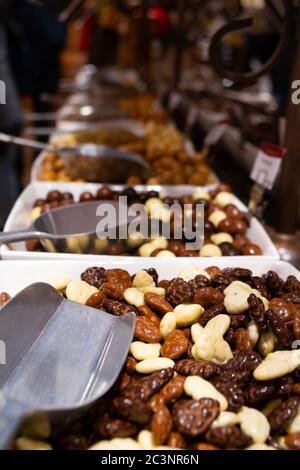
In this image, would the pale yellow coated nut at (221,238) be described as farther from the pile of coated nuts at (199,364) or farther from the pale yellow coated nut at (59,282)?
the pale yellow coated nut at (59,282)

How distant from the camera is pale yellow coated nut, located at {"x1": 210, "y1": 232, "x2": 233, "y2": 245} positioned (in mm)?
948

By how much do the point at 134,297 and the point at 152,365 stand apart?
142 millimetres

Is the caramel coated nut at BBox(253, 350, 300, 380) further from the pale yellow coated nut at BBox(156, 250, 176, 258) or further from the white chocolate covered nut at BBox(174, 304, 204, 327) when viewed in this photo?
the pale yellow coated nut at BBox(156, 250, 176, 258)

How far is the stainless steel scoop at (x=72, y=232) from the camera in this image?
870 mm

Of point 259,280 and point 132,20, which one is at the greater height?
point 132,20

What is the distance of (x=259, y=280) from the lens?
0.76 meters

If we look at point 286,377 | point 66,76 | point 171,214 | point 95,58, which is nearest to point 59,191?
point 171,214

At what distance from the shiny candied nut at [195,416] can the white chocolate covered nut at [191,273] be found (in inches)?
10.1

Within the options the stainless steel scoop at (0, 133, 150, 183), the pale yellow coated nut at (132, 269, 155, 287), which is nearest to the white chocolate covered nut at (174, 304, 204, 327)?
the pale yellow coated nut at (132, 269, 155, 287)

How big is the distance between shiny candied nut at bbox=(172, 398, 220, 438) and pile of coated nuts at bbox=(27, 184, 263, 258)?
0.36 metres

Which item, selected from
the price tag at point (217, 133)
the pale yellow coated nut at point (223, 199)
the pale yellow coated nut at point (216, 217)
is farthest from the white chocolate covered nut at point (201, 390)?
the price tag at point (217, 133)

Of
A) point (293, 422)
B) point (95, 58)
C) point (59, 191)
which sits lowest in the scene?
point (293, 422)

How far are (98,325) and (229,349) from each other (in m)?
0.18

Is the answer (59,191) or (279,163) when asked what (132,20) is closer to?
(59,191)
